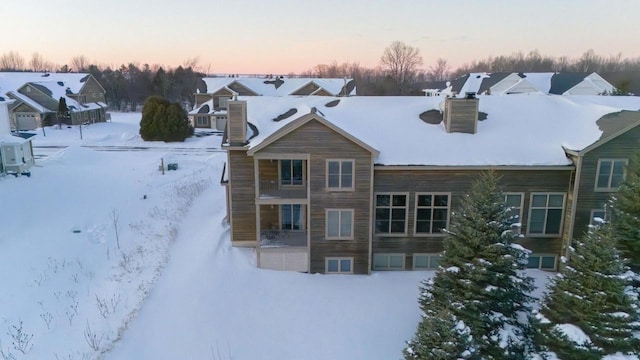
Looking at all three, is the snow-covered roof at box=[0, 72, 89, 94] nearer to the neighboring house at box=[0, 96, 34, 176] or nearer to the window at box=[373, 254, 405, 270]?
the neighboring house at box=[0, 96, 34, 176]

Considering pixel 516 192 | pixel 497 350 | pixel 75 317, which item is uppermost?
pixel 516 192

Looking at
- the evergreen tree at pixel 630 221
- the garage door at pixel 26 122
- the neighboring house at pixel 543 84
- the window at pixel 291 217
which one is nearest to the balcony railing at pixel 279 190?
the window at pixel 291 217

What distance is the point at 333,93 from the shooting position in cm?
5916

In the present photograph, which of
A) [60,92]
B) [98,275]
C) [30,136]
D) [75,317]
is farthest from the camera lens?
[60,92]

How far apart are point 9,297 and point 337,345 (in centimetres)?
1264

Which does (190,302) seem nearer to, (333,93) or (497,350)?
(497,350)

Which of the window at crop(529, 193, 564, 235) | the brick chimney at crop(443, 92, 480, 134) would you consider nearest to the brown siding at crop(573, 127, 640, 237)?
the window at crop(529, 193, 564, 235)

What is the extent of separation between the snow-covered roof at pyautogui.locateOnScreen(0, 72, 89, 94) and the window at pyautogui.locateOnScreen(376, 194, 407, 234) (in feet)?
186

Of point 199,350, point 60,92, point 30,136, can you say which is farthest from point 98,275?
point 60,92

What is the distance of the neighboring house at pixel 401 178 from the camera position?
55.3 ft

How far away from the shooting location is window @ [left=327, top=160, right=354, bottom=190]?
670 inches

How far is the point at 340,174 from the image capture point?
17.1 m

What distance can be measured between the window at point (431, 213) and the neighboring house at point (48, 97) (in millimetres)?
53354

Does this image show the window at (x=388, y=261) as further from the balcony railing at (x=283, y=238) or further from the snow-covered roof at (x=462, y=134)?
the snow-covered roof at (x=462, y=134)
